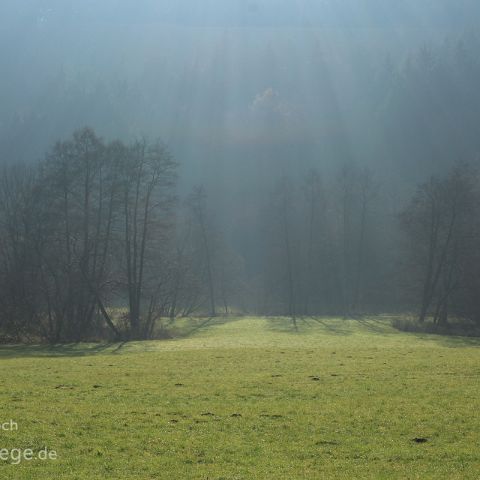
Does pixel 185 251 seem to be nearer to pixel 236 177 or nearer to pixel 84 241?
pixel 84 241

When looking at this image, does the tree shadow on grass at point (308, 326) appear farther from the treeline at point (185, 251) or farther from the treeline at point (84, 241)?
the treeline at point (84, 241)

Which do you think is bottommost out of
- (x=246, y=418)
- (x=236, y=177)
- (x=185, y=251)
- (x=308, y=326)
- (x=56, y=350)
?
(x=246, y=418)

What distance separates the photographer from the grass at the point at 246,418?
34.3 ft

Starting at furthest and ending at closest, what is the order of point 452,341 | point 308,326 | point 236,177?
point 236,177 < point 308,326 < point 452,341

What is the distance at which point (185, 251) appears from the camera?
7456 cm

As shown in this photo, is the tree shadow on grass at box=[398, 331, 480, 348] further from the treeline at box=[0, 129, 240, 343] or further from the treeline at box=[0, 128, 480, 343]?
the treeline at box=[0, 129, 240, 343]

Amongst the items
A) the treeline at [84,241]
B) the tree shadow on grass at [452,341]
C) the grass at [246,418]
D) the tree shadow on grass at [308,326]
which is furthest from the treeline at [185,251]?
the grass at [246,418]

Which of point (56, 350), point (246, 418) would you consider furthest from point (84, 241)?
point (246, 418)

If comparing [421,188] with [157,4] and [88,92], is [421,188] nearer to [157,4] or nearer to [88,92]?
[88,92]

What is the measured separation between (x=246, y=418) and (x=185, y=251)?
61.1m

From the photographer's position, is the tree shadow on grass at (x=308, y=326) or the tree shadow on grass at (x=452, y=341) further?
the tree shadow on grass at (x=308, y=326)

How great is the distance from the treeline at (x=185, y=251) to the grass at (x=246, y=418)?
64.7 ft

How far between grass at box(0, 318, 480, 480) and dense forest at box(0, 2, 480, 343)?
20.9 metres

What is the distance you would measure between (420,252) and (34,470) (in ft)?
181
